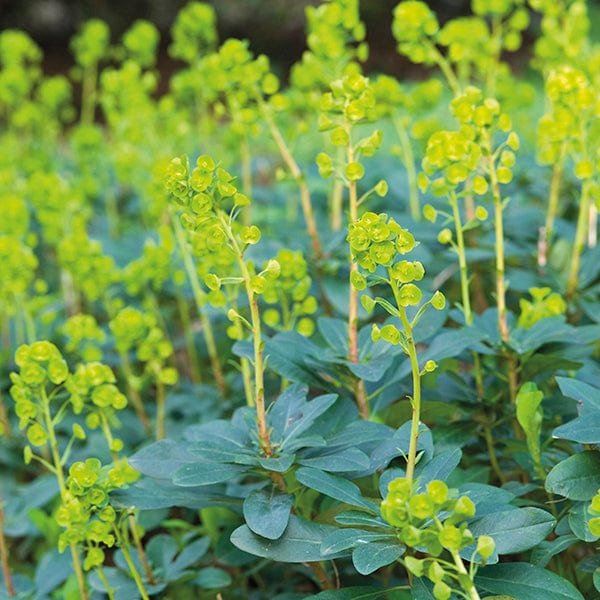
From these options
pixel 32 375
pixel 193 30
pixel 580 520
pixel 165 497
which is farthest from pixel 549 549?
pixel 193 30

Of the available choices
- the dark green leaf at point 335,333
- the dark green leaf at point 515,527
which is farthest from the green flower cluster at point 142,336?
the dark green leaf at point 515,527

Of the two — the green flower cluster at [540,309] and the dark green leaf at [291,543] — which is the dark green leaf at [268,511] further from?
the green flower cluster at [540,309]

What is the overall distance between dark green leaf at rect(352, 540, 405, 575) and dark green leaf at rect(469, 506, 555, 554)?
12cm

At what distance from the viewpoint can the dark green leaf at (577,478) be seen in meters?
1.13

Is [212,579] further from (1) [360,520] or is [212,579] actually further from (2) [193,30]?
(2) [193,30]

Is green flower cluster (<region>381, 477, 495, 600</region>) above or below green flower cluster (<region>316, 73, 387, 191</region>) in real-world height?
below

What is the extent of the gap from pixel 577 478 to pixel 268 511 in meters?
0.42

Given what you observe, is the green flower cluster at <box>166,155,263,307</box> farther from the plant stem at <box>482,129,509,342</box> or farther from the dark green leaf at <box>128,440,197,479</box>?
the plant stem at <box>482,129,509,342</box>

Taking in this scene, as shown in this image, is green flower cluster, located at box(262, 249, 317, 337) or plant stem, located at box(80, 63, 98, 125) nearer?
green flower cluster, located at box(262, 249, 317, 337)

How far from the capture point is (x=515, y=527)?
1.08m

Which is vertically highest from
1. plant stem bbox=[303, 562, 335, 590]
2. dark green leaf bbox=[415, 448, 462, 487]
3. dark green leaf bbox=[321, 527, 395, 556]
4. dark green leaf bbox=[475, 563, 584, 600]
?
dark green leaf bbox=[415, 448, 462, 487]

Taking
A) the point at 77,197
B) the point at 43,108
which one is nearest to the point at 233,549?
the point at 77,197

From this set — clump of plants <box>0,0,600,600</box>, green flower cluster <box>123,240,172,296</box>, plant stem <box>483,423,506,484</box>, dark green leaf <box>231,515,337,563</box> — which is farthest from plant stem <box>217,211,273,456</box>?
green flower cluster <box>123,240,172,296</box>

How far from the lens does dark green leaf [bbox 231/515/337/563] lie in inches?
44.3
